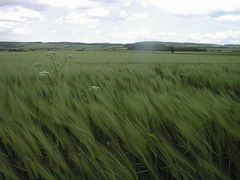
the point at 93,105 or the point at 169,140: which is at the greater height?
the point at 93,105

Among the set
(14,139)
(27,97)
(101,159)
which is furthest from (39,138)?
(27,97)

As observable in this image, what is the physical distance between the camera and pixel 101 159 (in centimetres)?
126

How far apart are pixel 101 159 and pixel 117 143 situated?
0.21 metres

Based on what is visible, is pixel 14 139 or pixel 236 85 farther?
pixel 236 85

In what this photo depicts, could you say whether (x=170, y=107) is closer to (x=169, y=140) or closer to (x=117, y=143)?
(x=169, y=140)

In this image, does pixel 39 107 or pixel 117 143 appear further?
pixel 39 107

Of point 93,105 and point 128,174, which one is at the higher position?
point 93,105

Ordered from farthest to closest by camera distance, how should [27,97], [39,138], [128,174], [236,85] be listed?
[236,85] < [27,97] < [39,138] < [128,174]

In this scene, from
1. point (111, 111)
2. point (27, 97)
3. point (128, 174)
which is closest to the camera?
point (128, 174)

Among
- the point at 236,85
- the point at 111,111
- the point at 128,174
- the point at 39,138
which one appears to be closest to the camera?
the point at 128,174

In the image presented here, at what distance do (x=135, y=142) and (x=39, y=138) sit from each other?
0.42 metres

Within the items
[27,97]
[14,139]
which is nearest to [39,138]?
[14,139]

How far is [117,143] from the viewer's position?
1.46m

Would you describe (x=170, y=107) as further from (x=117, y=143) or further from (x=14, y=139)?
(x=14, y=139)
